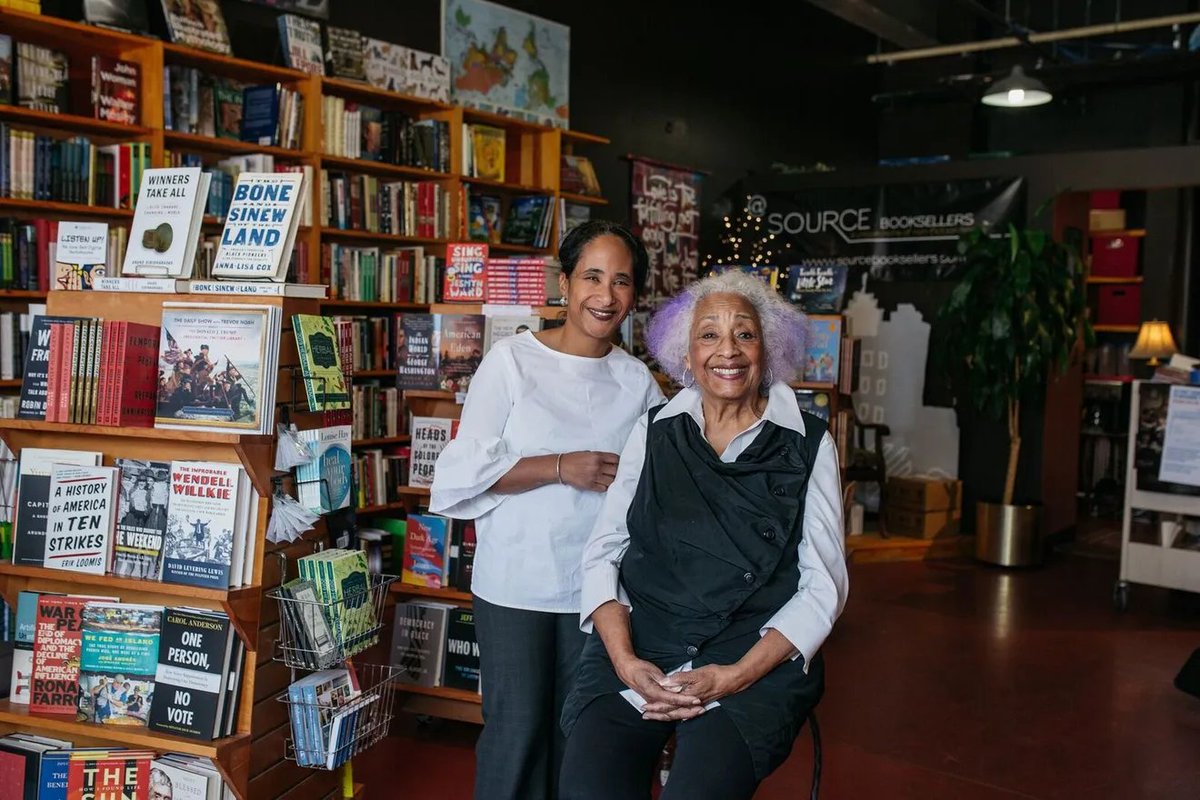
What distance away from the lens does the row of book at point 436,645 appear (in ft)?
13.5

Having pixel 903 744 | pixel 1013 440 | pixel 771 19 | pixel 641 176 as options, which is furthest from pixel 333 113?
pixel 771 19

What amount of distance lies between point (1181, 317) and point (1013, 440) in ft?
13.7

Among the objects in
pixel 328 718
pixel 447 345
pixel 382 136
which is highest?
pixel 382 136

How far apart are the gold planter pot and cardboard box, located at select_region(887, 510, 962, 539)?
41 cm

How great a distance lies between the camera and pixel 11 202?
4680mm

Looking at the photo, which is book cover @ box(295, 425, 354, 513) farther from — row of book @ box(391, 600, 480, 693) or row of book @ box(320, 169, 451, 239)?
row of book @ box(320, 169, 451, 239)

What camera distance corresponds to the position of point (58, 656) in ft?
9.59

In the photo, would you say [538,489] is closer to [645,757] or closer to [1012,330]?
[645,757]

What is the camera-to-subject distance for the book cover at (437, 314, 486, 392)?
13.7 ft

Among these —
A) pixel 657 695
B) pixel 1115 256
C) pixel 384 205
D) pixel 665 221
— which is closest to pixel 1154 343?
pixel 1115 256

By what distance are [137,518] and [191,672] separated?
0.42 meters

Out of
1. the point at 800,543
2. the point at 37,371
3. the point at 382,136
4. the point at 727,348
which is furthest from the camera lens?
the point at 382,136

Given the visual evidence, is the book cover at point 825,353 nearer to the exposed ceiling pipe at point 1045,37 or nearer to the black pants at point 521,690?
the black pants at point 521,690

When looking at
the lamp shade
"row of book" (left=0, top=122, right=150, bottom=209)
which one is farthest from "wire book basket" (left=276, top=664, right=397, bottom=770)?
the lamp shade
